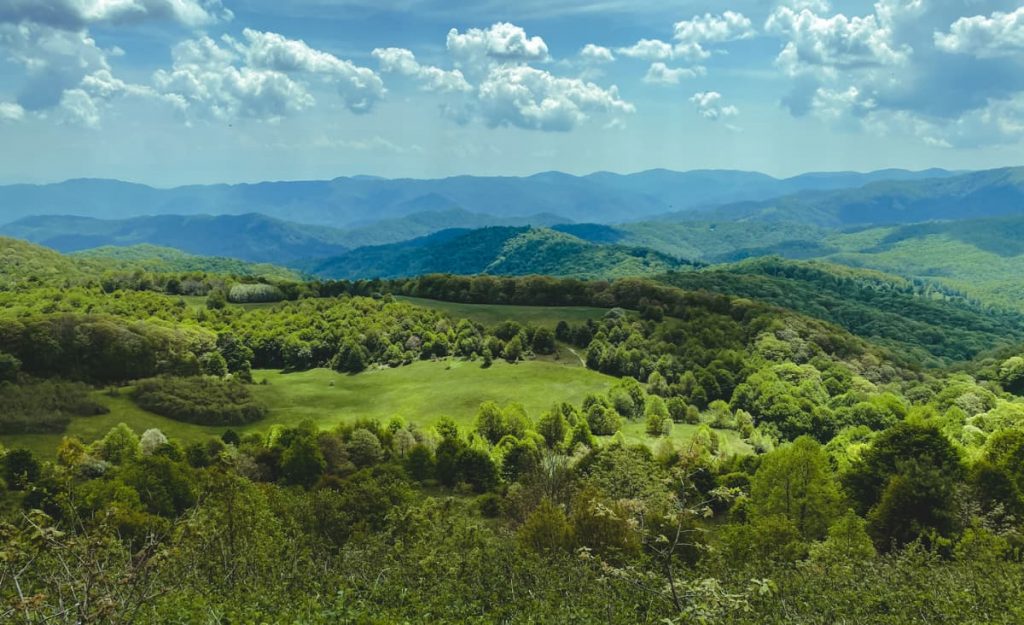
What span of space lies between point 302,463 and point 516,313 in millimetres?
107842

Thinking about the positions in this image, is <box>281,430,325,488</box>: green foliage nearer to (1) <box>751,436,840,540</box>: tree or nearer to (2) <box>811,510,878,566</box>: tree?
(1) <box>751,436,840,540</box>: tree

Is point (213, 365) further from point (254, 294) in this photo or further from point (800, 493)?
point (800, 493)

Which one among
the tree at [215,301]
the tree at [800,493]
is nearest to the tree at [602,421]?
the tree at [800,493]

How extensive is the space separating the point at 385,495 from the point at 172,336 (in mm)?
102048

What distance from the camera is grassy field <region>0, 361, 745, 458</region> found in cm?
9688

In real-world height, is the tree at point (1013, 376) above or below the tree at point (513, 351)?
below

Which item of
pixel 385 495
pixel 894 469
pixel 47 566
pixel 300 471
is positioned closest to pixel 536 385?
pixel 300 471

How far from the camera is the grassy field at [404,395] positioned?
318 feet

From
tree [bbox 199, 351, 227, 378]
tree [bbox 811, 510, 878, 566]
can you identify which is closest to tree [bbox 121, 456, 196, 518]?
tree [bbox 811, 510, 878, 566]

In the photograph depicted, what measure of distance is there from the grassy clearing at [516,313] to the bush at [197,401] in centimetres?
6547

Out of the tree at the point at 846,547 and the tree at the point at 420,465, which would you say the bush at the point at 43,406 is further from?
the tree at the point at 846,547

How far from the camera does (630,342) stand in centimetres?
14400

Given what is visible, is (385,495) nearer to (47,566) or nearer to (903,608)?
(47,566)

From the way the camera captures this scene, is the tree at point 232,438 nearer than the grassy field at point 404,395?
Yes
